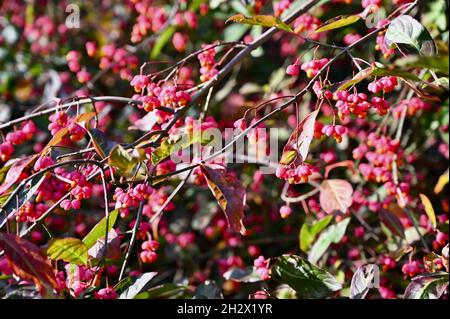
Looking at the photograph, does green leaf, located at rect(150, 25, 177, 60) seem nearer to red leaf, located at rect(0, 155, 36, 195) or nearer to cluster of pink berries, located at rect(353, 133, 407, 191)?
cluster of pink berries, located at rect(353, 133, 407, 191)

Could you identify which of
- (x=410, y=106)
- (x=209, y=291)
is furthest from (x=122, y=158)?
(x=410, y=106)

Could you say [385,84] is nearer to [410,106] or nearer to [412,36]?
[412,36]

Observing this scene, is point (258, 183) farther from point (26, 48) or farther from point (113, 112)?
point (26, 48)

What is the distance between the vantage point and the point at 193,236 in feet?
9.30

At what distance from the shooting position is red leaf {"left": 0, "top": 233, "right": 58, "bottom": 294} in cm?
130

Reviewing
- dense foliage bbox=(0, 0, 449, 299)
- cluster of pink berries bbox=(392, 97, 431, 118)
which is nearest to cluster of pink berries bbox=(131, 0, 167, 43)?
dense foliage bbox=(0, 0, 449, 299)

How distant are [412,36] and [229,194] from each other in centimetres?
61

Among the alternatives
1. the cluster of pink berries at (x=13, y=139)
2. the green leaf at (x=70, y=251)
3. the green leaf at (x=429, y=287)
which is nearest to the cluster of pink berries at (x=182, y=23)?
the cluster of pink berries at (x=13, y=139)

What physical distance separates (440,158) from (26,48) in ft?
7.71

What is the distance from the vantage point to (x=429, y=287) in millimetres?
1601

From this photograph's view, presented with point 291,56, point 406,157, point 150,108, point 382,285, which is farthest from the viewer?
point 291,56

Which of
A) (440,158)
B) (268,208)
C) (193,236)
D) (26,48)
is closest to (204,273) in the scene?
(193,236)
